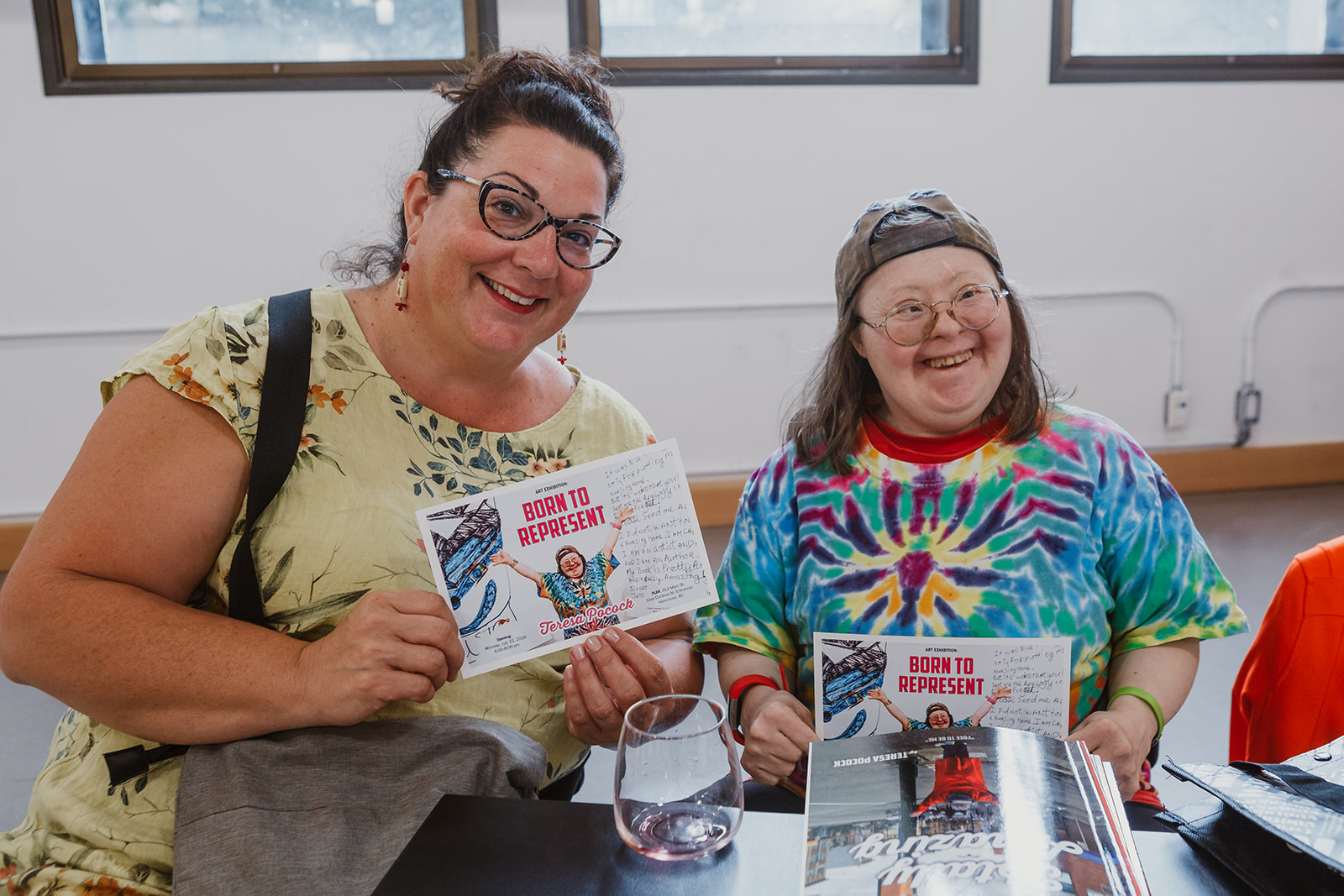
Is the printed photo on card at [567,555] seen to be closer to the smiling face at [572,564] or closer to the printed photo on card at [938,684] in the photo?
the smiling face at [572,564]

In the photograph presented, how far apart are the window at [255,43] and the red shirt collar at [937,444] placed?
8.37 feet

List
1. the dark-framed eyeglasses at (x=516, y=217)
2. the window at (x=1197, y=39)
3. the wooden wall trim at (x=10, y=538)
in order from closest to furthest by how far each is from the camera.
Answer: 1. the dark-framed eyeglasses at (x=516, y=217)
2. the wooden wall trim at (x=10, y=538)
3. the window at (x=1197, y=39)

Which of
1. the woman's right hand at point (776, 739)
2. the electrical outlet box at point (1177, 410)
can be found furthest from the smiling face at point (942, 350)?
the electrical outlet box at point (1177, 410)

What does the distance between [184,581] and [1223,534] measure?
3.57 meters

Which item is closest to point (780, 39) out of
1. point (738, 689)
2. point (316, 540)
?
point (738, 689)

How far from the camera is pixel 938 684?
1203mm

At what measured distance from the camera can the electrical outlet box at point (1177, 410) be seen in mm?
4062

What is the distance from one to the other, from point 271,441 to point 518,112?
525 mm

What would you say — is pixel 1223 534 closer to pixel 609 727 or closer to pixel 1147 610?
pixel 1147 610

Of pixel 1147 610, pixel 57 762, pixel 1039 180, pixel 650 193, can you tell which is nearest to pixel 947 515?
pixel 1147 610

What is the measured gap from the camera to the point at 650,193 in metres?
3.68

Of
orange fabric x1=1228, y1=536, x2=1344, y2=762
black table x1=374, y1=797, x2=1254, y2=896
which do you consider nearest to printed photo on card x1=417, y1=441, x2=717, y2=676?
black table x1=374, y1=797, x2=1254, y2=896

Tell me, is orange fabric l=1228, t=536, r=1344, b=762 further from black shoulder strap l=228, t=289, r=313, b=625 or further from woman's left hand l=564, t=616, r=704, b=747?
black shoulder strap l=228, t=289, r=313, b=625

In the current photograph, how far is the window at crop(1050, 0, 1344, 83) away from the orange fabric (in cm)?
313
